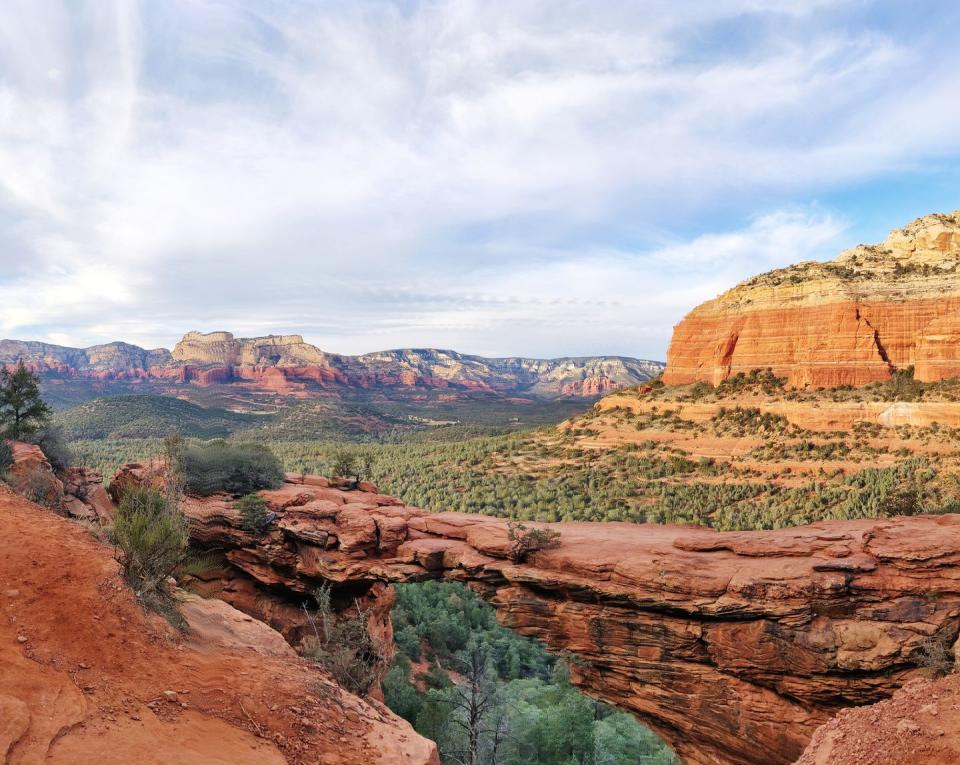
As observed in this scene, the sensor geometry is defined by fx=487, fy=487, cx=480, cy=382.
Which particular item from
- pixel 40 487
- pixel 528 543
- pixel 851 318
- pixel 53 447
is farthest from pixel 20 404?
pixel 851 318

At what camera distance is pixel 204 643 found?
8992mm

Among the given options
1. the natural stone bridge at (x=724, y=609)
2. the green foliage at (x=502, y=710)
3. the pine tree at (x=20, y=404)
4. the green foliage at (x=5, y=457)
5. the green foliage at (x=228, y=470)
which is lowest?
the green foliage at (x=502, y=710)

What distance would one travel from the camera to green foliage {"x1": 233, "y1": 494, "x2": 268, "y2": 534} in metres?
16.0

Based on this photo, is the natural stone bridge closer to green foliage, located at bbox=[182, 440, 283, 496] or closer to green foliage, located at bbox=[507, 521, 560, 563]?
green foliage, located at bbox=[507, 521, 560, 563]

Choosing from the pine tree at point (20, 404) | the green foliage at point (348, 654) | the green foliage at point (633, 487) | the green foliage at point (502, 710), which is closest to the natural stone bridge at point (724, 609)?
the green foliage at point (348, 654)

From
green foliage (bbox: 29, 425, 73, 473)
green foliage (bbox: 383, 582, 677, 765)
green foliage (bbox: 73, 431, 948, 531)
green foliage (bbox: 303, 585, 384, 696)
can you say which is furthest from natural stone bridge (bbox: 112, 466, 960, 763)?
green foliage (bbox: 29, 425, 73, 473)

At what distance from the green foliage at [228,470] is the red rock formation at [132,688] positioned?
25.2 feet

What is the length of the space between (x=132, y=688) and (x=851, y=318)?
49.7 metres

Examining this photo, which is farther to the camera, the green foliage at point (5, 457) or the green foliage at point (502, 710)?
the green foliage at point (5, 457)

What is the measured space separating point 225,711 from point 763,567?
1038 cm

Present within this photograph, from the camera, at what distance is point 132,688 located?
6727 millimetres

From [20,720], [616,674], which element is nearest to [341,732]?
[20,720]

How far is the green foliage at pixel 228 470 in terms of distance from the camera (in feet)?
58.1

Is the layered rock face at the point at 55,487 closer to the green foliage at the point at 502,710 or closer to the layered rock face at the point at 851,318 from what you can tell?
the green foliage at the point at 502,710
